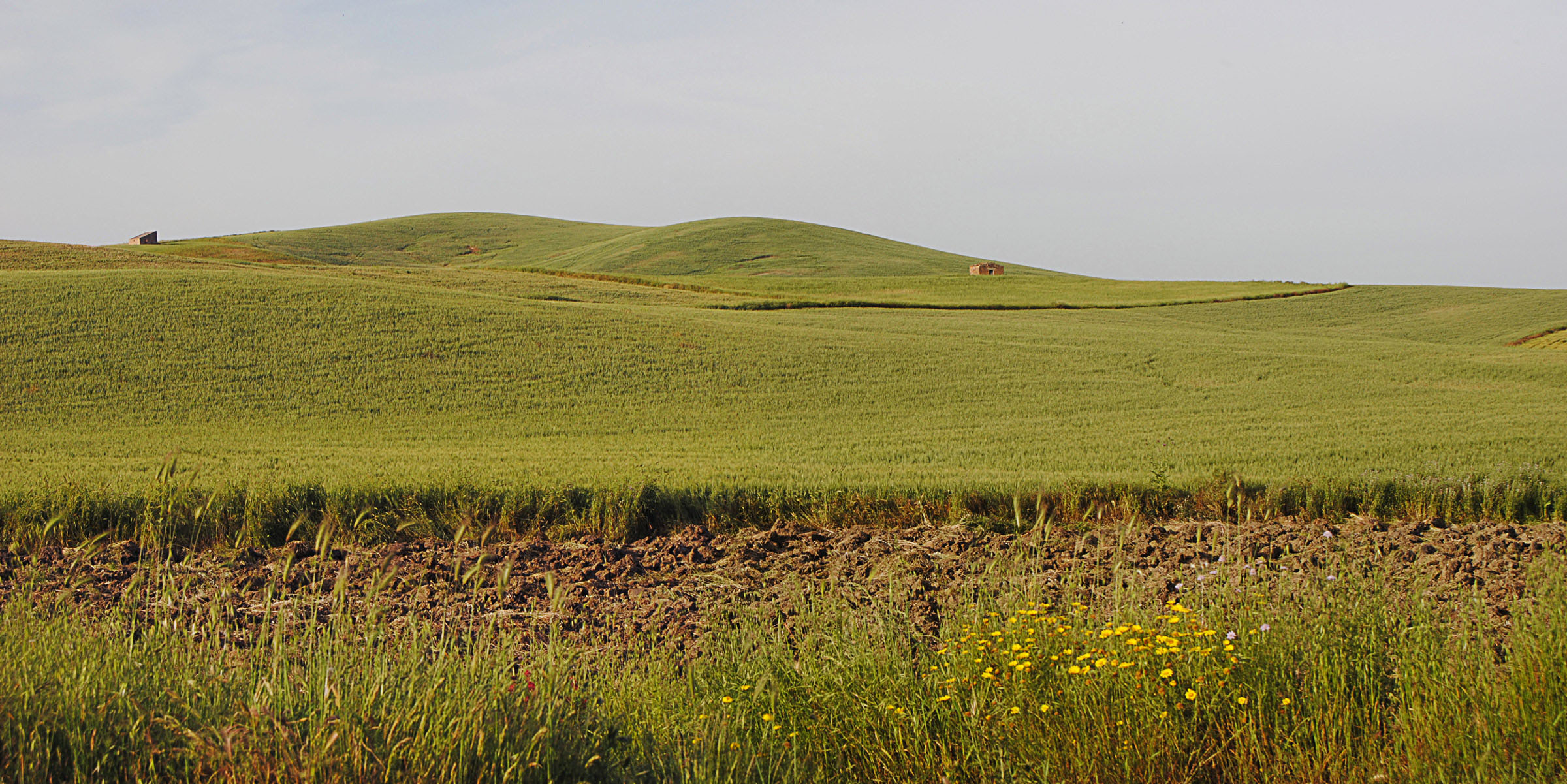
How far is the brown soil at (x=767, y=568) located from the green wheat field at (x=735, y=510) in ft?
0.67

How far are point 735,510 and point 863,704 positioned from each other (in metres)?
4.85

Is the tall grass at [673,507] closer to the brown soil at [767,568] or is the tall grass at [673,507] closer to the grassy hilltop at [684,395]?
the grassy hilltop at [684,395]

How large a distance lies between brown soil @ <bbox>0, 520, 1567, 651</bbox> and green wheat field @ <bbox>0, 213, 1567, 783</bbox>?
0.20m

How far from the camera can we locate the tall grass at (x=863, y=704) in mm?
2752

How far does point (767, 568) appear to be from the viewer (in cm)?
681

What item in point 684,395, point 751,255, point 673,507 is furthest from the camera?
point 751,255

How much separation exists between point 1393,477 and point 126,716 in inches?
395

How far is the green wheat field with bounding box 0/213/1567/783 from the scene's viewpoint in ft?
10.4

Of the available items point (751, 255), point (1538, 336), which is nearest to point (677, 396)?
point (1538, 336)

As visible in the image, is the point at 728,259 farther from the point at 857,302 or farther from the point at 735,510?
the point at 735,510

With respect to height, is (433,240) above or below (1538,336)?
Result: above

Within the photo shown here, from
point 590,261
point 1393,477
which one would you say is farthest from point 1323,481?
point 590,261

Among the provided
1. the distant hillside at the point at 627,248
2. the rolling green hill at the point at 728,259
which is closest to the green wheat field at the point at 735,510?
the rolling green hill at the point at 728,259

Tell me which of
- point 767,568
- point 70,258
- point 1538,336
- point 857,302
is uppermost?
point 70,258
